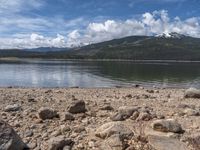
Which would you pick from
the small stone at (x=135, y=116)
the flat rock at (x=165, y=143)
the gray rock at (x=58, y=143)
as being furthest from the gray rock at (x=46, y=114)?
the flat rock at (x=165, y=143)

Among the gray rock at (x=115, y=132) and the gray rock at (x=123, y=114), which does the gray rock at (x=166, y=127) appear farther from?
the gray rock at (x=123, y=114)

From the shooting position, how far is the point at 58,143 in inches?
399

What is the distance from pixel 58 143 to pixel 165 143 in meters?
2.83

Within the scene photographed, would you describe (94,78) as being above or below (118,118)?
below

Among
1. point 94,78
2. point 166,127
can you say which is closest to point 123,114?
point 166,127

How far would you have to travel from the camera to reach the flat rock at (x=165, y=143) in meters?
9.54

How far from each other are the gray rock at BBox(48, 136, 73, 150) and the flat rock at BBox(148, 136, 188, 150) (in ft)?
7.32

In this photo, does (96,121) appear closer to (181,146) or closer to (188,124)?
(188,124)

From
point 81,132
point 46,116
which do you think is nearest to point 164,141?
point 81,132

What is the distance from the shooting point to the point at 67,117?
13.5m

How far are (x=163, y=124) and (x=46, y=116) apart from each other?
458 centimetres

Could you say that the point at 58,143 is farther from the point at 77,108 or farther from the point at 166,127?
the point at 77,108

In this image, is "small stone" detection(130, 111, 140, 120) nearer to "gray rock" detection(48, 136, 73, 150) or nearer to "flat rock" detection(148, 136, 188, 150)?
"flat rock" detection(148, 136, 188, 150)

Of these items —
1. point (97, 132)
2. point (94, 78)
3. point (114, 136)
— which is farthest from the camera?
point (94, 78)
